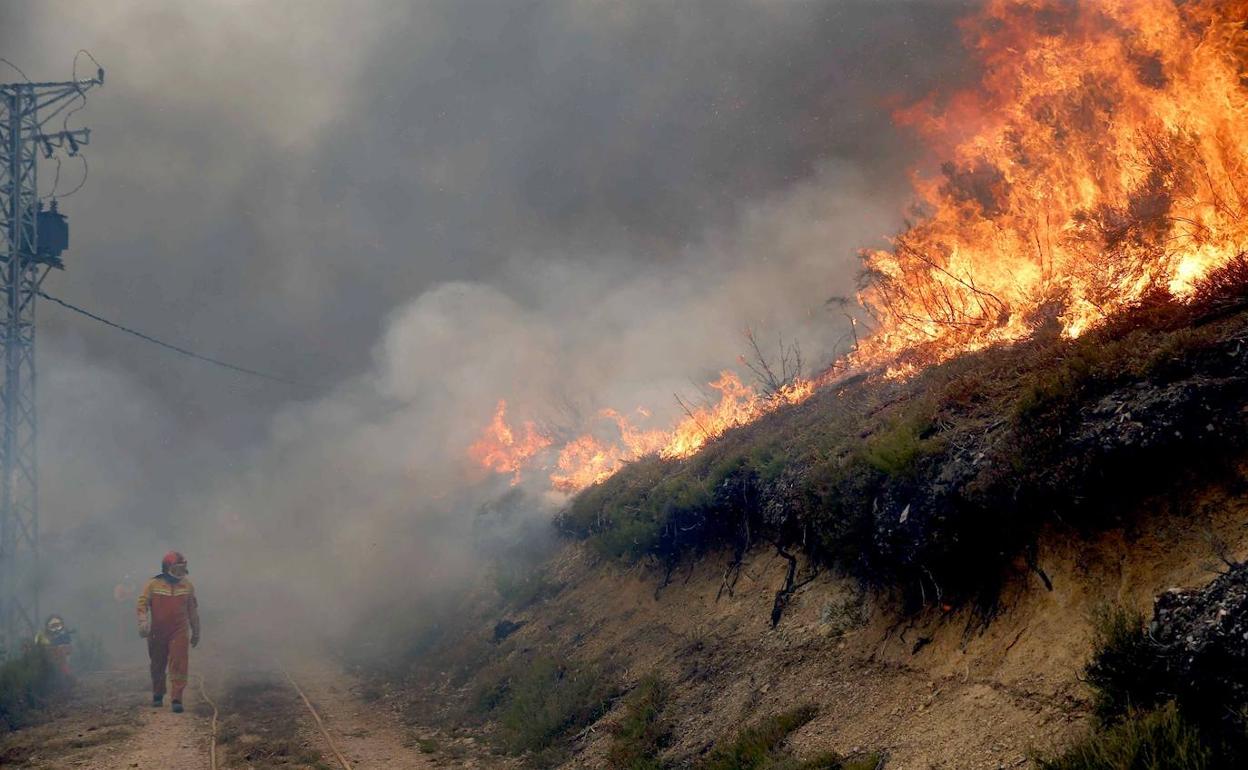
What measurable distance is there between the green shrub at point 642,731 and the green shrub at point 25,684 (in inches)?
406

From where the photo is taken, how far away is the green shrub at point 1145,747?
4.32 meters

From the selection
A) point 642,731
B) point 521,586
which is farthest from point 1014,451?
point 521,586

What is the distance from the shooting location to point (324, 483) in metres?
43.4

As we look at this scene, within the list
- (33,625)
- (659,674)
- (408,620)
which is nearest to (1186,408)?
(659,674)

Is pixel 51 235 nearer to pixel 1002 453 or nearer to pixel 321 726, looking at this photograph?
pixel 321 726

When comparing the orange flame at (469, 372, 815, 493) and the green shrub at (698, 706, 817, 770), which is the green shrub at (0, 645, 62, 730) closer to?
the green shrub at (698, 706, 817, 770)

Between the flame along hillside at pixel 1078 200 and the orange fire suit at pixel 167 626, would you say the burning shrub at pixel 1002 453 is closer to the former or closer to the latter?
the flame along hillside at pixel 1078 200

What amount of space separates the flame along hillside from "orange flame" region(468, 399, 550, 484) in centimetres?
1083

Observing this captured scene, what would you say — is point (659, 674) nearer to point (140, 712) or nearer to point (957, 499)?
point (957, 499)

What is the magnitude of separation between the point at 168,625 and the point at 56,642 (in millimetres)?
3989

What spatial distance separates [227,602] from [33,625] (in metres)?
18.4

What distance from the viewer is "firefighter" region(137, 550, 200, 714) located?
14.5 metres

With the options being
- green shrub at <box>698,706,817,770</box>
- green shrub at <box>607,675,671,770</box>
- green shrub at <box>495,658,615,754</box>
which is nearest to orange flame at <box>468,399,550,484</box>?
green shrub at <box>495,658,615,754</box>

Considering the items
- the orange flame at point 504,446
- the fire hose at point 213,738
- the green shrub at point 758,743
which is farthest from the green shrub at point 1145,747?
the orange flame at point 504,446
